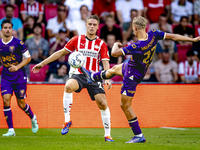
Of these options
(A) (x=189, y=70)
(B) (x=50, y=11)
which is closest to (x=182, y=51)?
(A) (x=189, y=70)

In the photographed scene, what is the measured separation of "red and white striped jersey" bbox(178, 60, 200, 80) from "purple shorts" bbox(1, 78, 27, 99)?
5502 millimetres

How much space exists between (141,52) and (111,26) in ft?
19.3

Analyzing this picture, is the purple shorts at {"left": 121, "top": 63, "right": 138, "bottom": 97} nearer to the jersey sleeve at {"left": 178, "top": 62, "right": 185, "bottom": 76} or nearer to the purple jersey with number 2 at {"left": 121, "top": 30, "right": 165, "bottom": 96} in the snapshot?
the purple jersey with number 2 at {"left": 121, "top": 30, "right": 165, "bottom": 96}

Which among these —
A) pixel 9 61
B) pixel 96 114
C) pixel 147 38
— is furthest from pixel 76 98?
pixel 147 38

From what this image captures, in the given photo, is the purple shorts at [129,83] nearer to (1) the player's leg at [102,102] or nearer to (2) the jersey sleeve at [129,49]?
(2) the jersey sleeve at [129,49]

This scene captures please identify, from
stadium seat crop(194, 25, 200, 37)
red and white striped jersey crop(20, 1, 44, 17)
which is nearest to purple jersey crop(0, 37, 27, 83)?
red and white striped jersey crop(20, 1, 44, 17)

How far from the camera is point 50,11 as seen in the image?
38.7 ft

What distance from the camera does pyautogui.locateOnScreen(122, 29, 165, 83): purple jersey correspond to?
5.14 metres

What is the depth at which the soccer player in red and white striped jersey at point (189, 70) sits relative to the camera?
33.8 ft

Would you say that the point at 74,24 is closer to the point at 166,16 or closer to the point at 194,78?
the point at 166,16

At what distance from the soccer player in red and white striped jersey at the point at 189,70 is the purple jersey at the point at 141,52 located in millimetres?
5292

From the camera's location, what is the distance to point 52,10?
38.8ft

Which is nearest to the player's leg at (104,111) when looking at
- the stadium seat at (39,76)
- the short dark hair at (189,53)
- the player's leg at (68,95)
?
the player's leg at (68,95)

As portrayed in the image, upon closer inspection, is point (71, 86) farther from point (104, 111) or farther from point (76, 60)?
point (104, 111)
